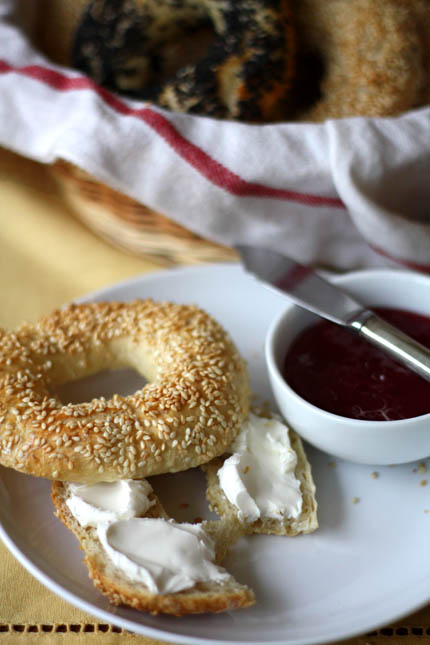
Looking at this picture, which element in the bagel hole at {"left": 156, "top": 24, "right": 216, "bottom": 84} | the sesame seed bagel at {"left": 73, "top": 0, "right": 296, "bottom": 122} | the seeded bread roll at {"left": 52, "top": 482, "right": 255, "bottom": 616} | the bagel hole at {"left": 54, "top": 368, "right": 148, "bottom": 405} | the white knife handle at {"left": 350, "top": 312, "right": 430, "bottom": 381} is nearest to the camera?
the seeded bread roll at {"left": 52, "top": 482, "right": 255, "bottom": 616}

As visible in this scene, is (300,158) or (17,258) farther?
A: (17,258)

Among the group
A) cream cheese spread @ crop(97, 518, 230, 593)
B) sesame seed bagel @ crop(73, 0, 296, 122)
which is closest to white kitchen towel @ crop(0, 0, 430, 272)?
sesame seed bagel @ crop(73, 0, 296, 122)

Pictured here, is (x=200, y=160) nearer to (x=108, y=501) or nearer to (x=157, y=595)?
(x=108, y=501)

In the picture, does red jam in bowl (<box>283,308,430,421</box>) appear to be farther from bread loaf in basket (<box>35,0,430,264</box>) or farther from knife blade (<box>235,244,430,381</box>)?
bread loaf in basket (<box>35,0,430,264</box>)

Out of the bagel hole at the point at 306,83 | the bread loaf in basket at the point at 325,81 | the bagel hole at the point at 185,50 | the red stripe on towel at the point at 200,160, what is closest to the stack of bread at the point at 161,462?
the red stripe on towel at the point at 200,160

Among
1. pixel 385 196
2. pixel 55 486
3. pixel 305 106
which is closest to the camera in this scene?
pixel 55 486

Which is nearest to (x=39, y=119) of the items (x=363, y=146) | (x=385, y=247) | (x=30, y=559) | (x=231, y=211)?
(x=231, y=211)

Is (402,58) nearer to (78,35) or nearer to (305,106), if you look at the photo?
(305,106)
